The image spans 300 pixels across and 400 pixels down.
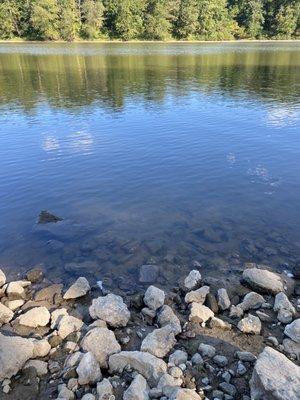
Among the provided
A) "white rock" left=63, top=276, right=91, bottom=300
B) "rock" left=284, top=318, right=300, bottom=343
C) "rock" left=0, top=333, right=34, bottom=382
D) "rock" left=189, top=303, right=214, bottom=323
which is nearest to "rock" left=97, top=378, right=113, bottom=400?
"rock" left=0, top=333, right=34, bottom=382

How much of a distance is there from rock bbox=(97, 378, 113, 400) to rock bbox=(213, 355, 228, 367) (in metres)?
3.36

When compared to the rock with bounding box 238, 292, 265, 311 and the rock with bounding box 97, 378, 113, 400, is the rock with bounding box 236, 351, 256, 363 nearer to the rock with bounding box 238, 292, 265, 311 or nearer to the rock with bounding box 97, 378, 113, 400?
the rock with bounding box 238, 292, 265, 311

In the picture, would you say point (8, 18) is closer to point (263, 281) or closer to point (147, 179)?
point (147, 179)

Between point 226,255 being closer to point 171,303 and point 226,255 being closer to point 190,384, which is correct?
point 171,303

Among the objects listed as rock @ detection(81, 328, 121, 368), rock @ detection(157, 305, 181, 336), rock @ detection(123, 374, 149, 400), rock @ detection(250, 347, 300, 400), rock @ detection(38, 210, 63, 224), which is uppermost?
rock @ detection(250, 347, 300, 400)

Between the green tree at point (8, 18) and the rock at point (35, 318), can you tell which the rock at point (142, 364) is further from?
the green tree at point (8, 18)

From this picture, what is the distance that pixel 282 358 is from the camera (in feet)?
35.0

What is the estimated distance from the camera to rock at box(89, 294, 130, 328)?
13.7 meters

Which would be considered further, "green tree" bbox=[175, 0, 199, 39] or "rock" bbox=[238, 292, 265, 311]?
"green tree" bbox=[175, 0, 199, 39]

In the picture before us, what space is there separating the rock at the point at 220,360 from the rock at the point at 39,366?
527 cm

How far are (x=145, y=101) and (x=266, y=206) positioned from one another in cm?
3038

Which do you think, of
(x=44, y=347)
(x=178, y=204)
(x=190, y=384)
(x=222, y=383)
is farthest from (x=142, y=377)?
(x=178, y=204)

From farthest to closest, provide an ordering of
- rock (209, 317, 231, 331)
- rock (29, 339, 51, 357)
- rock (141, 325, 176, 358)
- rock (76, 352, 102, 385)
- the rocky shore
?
rock (209, 317, 231, 331) < rock (29, 339, 51, 357) < rock (141, 325, 176, 358) < rock (76, 352, 102, 385) < the rocky shore

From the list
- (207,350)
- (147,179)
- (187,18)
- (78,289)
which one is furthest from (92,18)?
(207,350)
